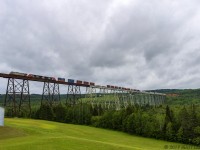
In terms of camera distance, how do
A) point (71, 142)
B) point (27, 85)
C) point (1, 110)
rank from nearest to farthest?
point (71, 142), point (1, 110), point (27, 85)

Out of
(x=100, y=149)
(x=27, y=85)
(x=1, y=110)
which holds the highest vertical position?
(x=27, y=85)

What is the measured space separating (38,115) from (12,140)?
149 ft

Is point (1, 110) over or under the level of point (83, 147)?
over

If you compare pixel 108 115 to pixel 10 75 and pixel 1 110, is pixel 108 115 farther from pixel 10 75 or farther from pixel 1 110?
pixel 1 110

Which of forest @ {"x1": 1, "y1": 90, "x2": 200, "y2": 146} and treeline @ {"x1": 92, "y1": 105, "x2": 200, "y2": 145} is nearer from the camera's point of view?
treeline @ {"x1": 92, "y1": 105, "x2": 200, "y2": 145}

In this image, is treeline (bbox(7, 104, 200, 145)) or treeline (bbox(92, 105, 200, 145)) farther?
treeline (bbox(7, 104, 200, 145))

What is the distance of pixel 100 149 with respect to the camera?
2781 cm

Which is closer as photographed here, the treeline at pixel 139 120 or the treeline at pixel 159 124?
the treeline at pixel 159 124

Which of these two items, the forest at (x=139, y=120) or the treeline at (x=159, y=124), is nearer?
the treeline at (x=159, y=124)

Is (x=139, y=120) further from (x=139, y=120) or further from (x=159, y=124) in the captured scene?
(x=159, y=124)

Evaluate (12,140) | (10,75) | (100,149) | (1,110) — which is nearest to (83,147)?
(100,149)

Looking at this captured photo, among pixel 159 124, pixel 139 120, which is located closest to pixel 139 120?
pixel 139 120

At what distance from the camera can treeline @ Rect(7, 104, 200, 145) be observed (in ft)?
207

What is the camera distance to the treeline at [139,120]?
63.1 metres
